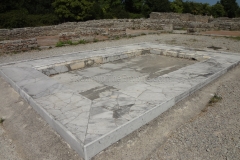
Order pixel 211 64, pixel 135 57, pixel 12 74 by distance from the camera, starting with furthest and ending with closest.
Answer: pixel 135 57 → pixel 211 64 → pixel 12 74

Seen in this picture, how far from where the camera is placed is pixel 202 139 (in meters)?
2.50

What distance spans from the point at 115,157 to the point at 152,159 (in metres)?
0.42

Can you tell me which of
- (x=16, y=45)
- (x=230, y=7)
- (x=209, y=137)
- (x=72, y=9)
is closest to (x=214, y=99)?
(x=209, y=137)

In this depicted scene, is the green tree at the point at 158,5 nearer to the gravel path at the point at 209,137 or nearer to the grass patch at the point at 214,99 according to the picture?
the grass patch at the point at 214,99

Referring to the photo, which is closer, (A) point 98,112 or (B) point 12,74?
(A) point 98,112

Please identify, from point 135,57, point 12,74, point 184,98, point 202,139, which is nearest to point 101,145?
point 202,139

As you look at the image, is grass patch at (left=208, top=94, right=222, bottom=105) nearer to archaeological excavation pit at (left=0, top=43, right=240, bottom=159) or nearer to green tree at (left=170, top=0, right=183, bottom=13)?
archaeological excavation pit at (left=0, top=43, right=240, bottom=159)

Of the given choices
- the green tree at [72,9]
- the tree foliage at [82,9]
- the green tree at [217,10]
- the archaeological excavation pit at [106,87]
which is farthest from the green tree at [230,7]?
the archaeological excavation pit at [106,87]

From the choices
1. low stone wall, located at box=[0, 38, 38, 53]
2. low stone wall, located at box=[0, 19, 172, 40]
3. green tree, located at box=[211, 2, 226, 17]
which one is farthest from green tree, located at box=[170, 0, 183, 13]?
low stone wall, located at box=[0, 38, 38, 53]

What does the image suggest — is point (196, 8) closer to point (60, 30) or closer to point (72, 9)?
point (72, 9)

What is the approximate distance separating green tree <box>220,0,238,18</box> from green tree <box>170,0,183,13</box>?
9702 millimetres

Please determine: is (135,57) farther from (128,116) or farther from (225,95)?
(128,116)

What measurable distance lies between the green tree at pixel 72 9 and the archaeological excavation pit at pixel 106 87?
19641 millimetres

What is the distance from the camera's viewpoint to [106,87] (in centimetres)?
406
